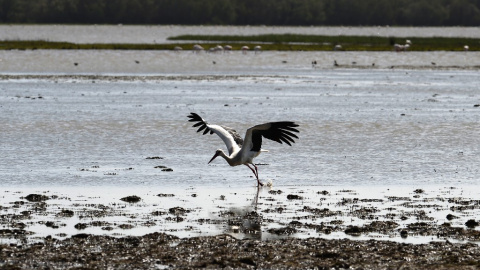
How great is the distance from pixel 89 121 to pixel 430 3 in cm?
14031

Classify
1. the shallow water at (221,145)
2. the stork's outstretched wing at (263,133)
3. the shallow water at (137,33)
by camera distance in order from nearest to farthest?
the shallow water at (221,145) < the stork's outstretched wing at (263,133) < the shallow water at (137,33)

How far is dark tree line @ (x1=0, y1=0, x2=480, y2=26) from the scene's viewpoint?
155 metres

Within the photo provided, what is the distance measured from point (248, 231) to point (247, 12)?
487 feet

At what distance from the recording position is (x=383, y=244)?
10930 mm

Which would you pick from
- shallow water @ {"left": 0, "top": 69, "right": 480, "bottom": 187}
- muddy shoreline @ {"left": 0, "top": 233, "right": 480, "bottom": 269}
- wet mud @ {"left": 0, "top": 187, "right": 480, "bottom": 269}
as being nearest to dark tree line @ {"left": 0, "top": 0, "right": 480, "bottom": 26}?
shallow water @ {"left": 0, "top": 69, "right": 480, "bottom": 187}

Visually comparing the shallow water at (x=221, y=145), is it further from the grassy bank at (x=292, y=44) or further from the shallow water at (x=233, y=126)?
the grassy bank at (x=292, y=44)

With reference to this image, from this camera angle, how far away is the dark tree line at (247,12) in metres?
155

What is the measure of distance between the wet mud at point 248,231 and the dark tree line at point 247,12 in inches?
5581

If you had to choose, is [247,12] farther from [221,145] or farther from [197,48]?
[221,145]

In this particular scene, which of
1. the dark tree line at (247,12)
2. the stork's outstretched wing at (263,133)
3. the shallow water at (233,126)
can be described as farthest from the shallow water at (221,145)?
the dark tree line at (247,12)

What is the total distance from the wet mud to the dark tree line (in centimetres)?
14176

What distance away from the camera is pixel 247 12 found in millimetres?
159125

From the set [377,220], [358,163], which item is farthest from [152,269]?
[358,163]

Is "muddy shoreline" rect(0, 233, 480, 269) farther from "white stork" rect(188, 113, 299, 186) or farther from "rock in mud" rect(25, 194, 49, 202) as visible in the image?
"white stork" rect(188, 113, 299, 186)
